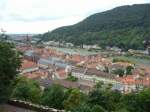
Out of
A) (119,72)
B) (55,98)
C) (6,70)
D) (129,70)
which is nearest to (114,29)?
(129,70)

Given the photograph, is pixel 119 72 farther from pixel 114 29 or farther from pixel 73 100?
pixel 114 29

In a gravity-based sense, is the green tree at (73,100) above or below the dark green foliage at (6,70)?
below

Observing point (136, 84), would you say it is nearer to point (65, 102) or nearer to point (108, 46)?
point (65, 102)

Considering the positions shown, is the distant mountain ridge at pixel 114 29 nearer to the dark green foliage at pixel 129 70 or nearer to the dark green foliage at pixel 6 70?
the dark green foliage at pixel 129 70

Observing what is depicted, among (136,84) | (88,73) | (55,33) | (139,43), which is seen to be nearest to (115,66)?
(88,73)

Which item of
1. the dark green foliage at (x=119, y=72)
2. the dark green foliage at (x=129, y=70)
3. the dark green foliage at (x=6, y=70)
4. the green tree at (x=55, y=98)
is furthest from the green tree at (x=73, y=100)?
the dark green foliage at (x=119, y=72)
